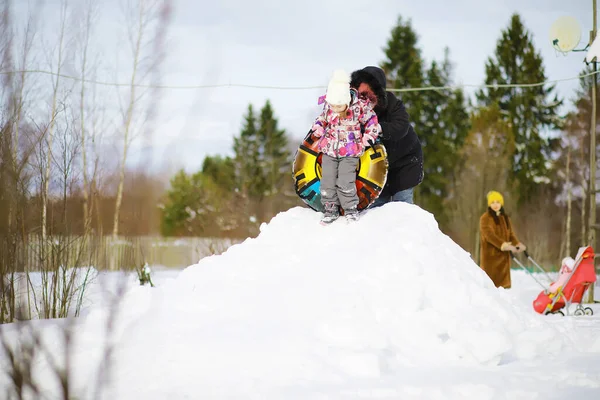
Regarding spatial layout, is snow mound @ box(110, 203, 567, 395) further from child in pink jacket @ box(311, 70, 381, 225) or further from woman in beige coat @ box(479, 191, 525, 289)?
woman in beige coat @ box(479, 191, 525, 289)

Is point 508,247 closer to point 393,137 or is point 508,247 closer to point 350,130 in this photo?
point 393,137

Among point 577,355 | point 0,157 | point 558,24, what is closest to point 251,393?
point 0,157

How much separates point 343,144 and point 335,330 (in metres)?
1.66

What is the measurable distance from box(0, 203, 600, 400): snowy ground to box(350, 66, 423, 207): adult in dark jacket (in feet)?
1.56

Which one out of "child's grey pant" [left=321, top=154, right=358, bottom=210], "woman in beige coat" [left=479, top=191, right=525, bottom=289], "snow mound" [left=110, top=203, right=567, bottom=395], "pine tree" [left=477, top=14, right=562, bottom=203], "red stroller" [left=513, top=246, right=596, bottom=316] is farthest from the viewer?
"pine tree" [left=477, top=14, right=562, bottom=203]

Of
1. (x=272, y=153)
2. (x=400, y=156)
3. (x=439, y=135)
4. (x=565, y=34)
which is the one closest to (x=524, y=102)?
(x=439, y=135)

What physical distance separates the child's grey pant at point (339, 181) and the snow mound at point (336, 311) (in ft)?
0.70

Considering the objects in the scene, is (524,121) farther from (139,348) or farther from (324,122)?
(139,348)

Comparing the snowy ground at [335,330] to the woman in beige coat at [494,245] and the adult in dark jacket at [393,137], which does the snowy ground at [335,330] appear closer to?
the adult in dark jacket at [393,137]

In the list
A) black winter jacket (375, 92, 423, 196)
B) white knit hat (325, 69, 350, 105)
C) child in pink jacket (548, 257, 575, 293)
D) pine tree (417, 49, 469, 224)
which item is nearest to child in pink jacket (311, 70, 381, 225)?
white knit hat (325, 69, 350, 105)

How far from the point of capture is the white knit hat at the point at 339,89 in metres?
4.96

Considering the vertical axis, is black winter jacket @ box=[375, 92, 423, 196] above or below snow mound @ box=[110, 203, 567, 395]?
above

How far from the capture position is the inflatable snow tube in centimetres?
523

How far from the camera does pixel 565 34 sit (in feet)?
33.1
